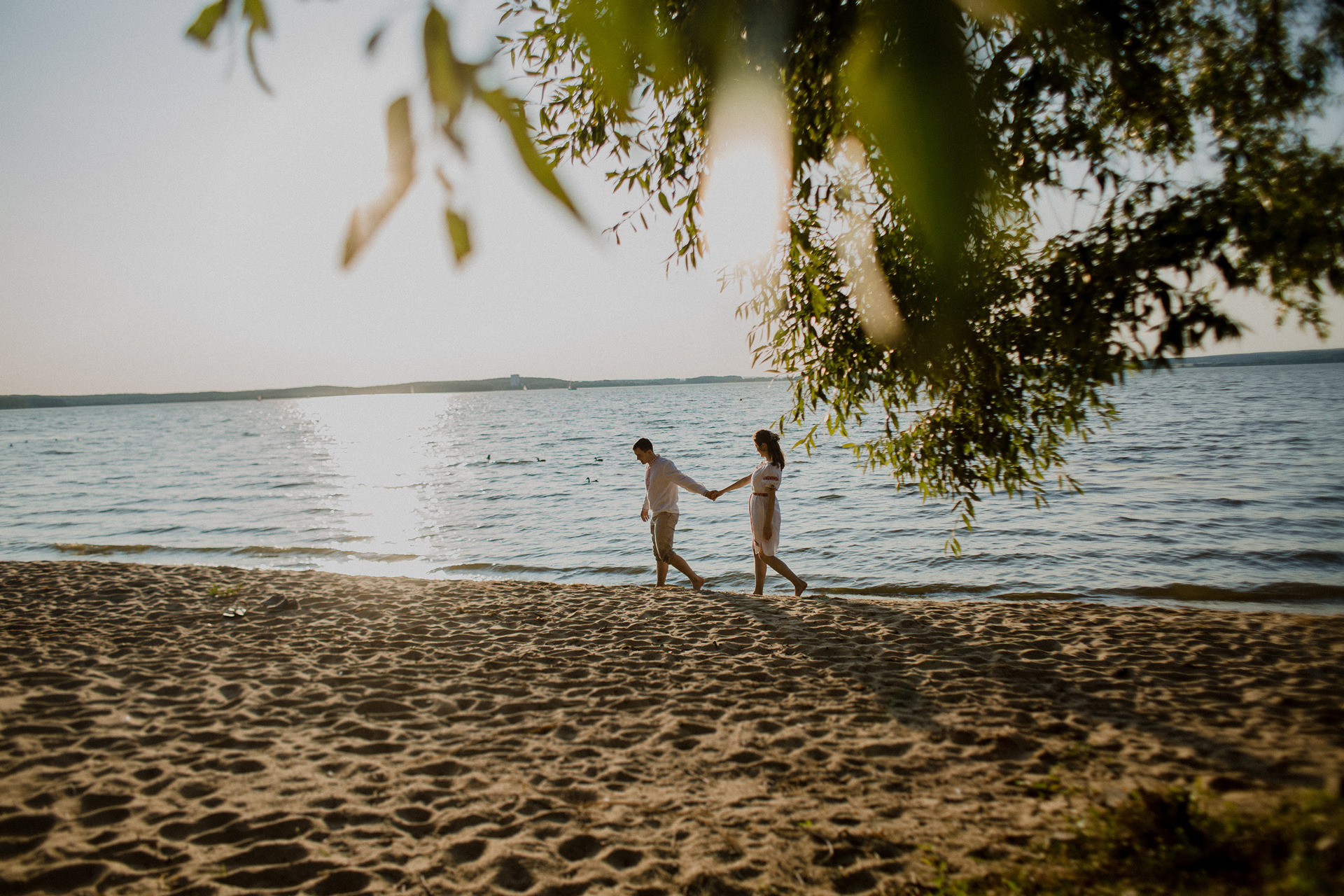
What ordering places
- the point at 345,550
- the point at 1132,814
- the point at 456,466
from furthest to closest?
the point at 456,466, the point at 345,550, the point at 1132,814

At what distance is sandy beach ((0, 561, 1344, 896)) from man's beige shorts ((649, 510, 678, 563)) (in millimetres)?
1530

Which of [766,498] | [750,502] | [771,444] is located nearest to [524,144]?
[771,444]

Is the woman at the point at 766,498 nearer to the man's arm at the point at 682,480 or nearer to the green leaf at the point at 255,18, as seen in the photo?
the man's arm at the point at 682,480

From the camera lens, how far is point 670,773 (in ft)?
15.5

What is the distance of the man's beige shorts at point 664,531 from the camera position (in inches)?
395

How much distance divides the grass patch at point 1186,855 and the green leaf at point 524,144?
2676mm

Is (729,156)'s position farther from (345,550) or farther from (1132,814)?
(345,550)

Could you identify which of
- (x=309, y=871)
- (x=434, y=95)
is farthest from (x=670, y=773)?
(x=434, y=95)

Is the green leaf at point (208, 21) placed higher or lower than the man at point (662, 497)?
higher

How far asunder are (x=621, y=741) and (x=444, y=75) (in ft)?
15.8

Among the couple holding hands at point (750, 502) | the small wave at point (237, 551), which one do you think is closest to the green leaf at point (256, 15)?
the couple holding hands at point (750, 502)

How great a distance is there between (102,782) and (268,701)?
150cm

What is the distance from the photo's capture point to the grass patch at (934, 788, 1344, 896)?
230 centimetres

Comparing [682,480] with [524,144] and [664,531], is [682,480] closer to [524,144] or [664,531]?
[664,531]
